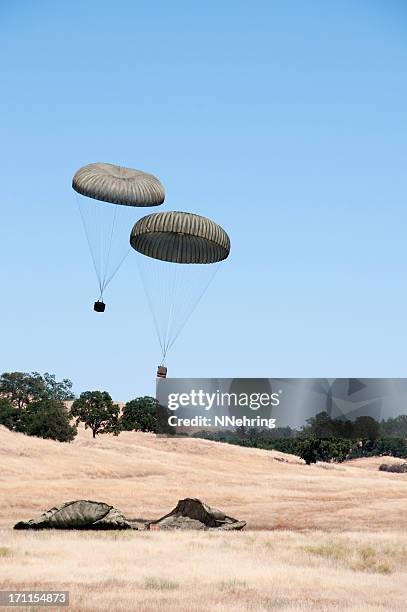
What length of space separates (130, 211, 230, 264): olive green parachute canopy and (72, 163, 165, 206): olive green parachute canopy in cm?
111

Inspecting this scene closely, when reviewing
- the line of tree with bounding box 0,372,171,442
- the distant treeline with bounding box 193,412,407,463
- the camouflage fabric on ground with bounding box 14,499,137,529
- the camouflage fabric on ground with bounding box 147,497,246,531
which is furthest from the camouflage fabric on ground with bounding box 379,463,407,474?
the camouflage fabric on ground with bounding box 14,499,137,529

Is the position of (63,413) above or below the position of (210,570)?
above

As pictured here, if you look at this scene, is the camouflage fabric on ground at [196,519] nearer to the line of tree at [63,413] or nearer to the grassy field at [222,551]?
the grassy field at [222,551]

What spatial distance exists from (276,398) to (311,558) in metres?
67.8

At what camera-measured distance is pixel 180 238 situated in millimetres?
41312

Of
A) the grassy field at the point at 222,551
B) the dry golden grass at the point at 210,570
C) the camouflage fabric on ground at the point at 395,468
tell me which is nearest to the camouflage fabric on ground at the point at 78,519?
the grassy field at the point at 222,551

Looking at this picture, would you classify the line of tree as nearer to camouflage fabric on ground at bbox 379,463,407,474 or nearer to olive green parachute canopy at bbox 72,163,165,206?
camouflage fabric on ground at bbox 379,463,407,474

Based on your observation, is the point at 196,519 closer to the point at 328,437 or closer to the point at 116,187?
the point at 116,187

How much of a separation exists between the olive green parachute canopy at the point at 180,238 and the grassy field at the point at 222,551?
41.2 feet

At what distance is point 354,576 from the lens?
24.8m

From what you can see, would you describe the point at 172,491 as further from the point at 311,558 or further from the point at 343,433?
the point at 343,433

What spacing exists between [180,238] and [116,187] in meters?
4.15

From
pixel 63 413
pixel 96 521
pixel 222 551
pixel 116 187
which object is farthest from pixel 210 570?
pixel 63 413

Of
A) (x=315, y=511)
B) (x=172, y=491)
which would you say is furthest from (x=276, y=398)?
(x=315, y=511)
